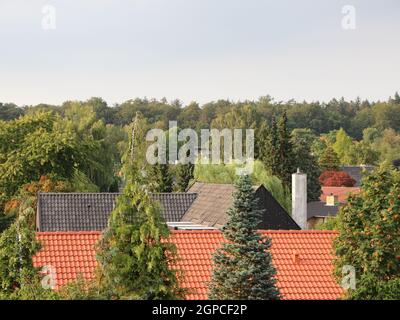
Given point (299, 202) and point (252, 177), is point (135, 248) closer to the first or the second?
point (299, 202)

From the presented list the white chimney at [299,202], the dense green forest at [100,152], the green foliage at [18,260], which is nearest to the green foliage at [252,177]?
the dense green forest at [100,152]

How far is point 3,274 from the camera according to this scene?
704 inches

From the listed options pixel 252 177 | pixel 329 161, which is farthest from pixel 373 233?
pixel 329 161

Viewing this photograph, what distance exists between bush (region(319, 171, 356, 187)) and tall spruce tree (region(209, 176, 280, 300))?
8360cm

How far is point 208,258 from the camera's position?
26484 mm

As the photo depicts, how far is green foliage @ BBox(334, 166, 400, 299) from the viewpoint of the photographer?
860 inches

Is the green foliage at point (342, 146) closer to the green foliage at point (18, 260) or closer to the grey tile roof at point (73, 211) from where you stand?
the grey tile roof at point (73, 211)

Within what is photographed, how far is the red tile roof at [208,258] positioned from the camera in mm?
25469

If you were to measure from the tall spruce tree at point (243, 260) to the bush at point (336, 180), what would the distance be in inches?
3291

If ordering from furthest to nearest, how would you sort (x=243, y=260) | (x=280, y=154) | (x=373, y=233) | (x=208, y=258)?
(x=280, y=154)
(x=208, y=258)
(x=373, y=233)
(x=243, y=260)

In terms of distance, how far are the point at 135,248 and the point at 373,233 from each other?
814 cm
